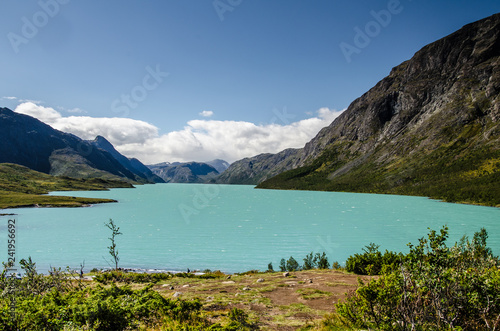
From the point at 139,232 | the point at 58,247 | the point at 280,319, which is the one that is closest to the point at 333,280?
the point at 280,319

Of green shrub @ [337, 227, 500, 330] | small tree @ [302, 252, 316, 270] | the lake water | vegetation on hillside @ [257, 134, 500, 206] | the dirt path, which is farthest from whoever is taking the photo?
vegetation on hillside @ [257, 134, 500, 206]

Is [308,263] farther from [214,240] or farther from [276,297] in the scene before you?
A: [214,240]

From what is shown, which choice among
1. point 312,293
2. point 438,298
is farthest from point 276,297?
point 438,298

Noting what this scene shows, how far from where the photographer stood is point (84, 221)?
79312 millimetres

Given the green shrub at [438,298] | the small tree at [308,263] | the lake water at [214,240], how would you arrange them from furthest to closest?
1. the lake water at [214,240]
2. the small tree at [308,263]
3. the green shrub at [438,298]

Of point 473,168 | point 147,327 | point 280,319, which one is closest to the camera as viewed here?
Answer: point 147,327

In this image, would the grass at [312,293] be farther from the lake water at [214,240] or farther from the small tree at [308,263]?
the lake water at [214,240]

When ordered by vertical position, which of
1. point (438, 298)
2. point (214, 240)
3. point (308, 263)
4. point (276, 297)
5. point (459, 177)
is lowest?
point (214, 240)

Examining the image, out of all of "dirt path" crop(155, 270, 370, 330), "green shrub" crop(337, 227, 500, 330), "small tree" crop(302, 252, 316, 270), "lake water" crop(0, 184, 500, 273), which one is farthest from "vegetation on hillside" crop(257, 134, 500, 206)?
"green shrub" crop(337, 227, 500, 330)

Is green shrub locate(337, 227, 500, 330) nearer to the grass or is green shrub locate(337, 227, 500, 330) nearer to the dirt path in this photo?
the dirt path

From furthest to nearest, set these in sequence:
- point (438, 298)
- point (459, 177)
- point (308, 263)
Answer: point (459, 177)
point (308, 263)
point (438, 298)

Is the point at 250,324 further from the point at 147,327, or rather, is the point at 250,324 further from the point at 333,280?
the point at 333,280

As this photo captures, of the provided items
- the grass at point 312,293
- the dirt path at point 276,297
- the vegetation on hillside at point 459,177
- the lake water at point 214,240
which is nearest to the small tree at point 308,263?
the lake water at point 214,240

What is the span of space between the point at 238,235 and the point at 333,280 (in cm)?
4170
